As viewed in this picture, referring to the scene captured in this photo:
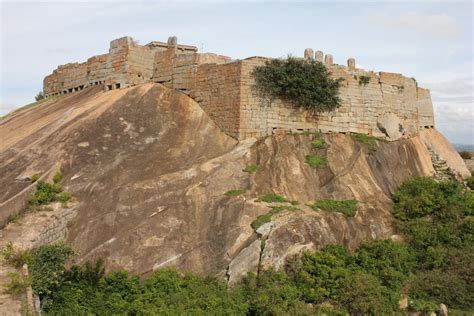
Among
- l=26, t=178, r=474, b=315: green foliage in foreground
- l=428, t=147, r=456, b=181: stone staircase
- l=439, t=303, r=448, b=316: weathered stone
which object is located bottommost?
l=439, t=303, r=448, b=316: weathered stone

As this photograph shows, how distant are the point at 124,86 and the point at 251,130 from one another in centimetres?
574

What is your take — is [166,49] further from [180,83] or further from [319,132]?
[319,132]

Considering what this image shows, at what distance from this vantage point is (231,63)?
1666 centimetres

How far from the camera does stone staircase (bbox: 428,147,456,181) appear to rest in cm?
1867

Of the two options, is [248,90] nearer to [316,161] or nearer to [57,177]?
[316,161]

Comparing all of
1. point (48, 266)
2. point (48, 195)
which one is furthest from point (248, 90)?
point (48, 266)

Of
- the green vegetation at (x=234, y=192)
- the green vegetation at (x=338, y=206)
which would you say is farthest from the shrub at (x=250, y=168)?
the green vegetation at (x=338, y=206)

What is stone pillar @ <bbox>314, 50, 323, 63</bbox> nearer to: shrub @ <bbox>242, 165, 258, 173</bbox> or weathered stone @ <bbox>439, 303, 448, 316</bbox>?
shrub @ <bbox>242, 165, 258, 173</bbox>

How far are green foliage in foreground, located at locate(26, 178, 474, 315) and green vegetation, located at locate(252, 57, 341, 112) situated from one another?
5.25 m

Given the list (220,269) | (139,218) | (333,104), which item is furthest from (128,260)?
(333,104)

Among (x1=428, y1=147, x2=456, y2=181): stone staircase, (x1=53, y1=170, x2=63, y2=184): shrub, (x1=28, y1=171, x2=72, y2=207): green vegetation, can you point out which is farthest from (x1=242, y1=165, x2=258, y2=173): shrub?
(x1=428, y1=147, x2=456, y2=181): stone staircase


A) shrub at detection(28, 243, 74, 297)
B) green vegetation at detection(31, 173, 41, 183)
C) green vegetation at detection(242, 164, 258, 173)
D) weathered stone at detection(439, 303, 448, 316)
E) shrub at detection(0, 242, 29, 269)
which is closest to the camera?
shrub at detection(28, 243, 74, 297)

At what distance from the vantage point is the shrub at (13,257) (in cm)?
1048

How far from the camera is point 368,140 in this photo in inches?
680
